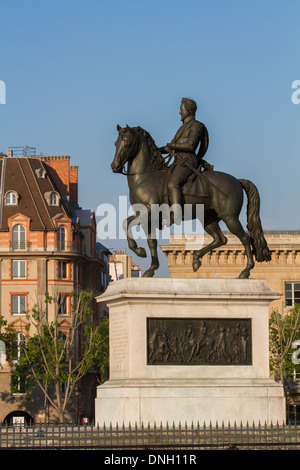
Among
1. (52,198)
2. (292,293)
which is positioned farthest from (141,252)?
(52,198)

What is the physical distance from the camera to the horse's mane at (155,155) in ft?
76.0

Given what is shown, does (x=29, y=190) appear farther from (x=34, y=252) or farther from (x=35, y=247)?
(x=34, y=252)

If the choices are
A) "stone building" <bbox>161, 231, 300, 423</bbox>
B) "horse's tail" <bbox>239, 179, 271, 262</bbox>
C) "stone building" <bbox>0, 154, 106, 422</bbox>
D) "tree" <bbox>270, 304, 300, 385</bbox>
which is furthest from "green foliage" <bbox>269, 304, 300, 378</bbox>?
"horse's tail" <bbox>239, 179, 271, 262</bbox>

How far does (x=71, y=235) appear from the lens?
237ft

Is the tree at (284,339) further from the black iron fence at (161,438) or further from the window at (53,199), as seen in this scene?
the black iron fence at (161,438)

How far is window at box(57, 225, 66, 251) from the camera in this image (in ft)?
235

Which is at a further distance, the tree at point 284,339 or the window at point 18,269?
the window at point 18,269

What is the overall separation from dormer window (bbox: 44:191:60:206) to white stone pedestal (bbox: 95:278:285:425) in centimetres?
5094

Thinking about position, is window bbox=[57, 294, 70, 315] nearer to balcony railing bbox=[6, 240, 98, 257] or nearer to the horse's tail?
balcony railing bbox=[6, 240, 98, 257]

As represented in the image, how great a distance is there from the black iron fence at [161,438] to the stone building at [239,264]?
43228 millimetres

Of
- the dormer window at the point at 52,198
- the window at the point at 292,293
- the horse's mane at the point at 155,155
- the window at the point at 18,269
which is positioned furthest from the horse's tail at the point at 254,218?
the dormer window at the point at 52,198

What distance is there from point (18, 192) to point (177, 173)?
2012 inches

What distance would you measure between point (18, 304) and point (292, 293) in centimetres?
1779
